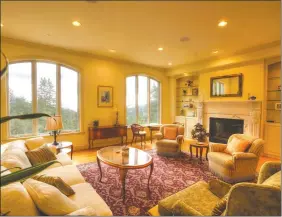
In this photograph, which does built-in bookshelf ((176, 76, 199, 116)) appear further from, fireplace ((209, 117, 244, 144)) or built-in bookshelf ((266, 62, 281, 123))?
built-in bookshelf ((266, 62, 281, 123))

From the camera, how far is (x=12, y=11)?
0.95 metres

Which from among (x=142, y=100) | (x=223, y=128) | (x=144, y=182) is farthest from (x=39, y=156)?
(x=223, y=128)

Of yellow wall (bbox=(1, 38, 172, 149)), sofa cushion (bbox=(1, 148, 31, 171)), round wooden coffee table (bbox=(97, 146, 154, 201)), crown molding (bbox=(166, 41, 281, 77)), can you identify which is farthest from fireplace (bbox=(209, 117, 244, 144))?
sofa cushion (bbox=(1, 148, 31, 171))

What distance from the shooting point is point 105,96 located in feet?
17.2

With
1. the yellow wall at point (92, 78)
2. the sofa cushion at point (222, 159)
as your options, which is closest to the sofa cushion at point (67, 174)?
the yellow wall at point (92, 78)

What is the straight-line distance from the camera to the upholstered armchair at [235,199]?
1.02m

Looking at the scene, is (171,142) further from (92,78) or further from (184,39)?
(92,78)

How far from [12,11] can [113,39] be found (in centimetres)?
280

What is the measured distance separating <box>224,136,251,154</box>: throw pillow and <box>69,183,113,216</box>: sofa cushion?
8.45 feet

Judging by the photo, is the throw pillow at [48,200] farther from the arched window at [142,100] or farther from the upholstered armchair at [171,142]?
the arched window at [142,100]

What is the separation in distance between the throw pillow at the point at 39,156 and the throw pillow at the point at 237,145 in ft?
10.5

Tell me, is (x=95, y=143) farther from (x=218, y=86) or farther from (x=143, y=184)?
(x=218, y=86)

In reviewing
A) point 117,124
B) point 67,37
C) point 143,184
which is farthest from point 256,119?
point 67,37

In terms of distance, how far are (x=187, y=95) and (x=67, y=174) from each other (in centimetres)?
559
